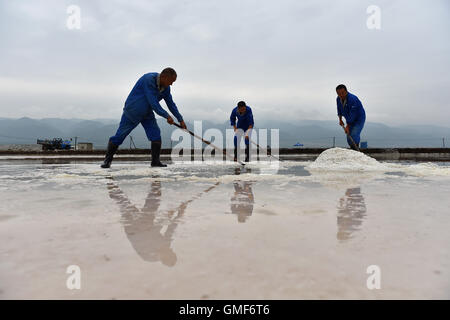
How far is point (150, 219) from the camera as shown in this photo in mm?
1716

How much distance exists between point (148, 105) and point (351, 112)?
4.31 m

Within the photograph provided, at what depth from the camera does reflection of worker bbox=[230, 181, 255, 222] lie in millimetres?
1843

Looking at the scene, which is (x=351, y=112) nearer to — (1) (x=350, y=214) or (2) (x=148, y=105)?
(2) (x=148, y=105)

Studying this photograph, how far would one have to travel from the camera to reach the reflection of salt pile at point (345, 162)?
5348 mm

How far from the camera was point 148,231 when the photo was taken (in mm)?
1463

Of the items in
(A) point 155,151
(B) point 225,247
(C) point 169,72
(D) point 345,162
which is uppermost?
(C) point 169,72

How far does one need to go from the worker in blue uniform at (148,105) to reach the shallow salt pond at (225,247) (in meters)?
3.03

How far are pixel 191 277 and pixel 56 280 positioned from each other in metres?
Result: 0.41

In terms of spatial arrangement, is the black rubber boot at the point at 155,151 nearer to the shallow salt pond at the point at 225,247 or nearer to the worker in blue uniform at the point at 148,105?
the worker in blue uniform at the point at 148,105

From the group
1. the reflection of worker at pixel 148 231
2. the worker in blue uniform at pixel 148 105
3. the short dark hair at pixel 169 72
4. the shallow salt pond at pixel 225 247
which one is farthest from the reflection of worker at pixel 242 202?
the short dark hair at pixel 169 72

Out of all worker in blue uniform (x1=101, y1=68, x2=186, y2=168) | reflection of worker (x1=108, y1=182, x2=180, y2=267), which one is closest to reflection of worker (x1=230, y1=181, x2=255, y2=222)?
reflection of worker (x1=108, y1=182, x2=180, y2=267)

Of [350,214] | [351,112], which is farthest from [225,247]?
[351,112]
